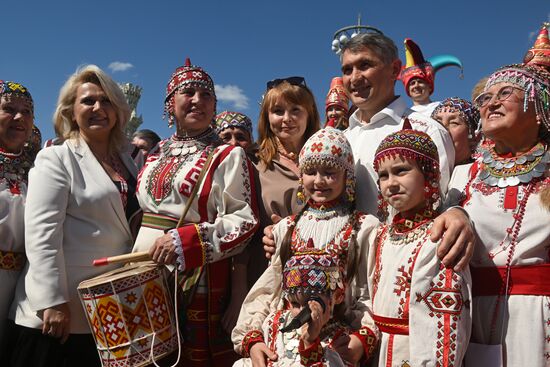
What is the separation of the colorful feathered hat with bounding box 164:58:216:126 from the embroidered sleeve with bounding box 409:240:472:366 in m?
2.12

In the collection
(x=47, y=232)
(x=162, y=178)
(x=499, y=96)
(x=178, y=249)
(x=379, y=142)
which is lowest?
(x=178, y=249)

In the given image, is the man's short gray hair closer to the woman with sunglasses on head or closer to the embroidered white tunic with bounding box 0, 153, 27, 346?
the woman with sunglasses on head

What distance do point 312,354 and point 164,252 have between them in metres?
1.15

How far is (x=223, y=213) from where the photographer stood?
3352mm

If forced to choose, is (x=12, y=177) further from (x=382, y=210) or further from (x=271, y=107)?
(x=382, y=210)

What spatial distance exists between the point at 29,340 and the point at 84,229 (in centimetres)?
79

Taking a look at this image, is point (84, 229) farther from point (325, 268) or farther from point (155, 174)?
point (325, 268)

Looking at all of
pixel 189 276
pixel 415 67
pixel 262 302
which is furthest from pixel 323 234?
pixel 415 67

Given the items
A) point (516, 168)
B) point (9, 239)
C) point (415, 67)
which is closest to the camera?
point (516, 168)

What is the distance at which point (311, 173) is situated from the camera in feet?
9.84

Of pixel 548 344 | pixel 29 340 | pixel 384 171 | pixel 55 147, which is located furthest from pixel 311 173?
pixel 29 340

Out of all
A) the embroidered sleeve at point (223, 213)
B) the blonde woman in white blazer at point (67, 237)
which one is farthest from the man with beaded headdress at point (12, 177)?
the embroidered sleeve at point (223, 213)

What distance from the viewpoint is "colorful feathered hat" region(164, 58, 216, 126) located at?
3.63 meters

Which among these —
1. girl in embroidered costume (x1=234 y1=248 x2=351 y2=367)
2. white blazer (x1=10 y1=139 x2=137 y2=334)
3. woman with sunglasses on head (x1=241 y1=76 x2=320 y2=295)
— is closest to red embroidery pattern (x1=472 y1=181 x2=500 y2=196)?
girl in embroidered costume (x1=234 y1=248 x2=351 y2=367)
